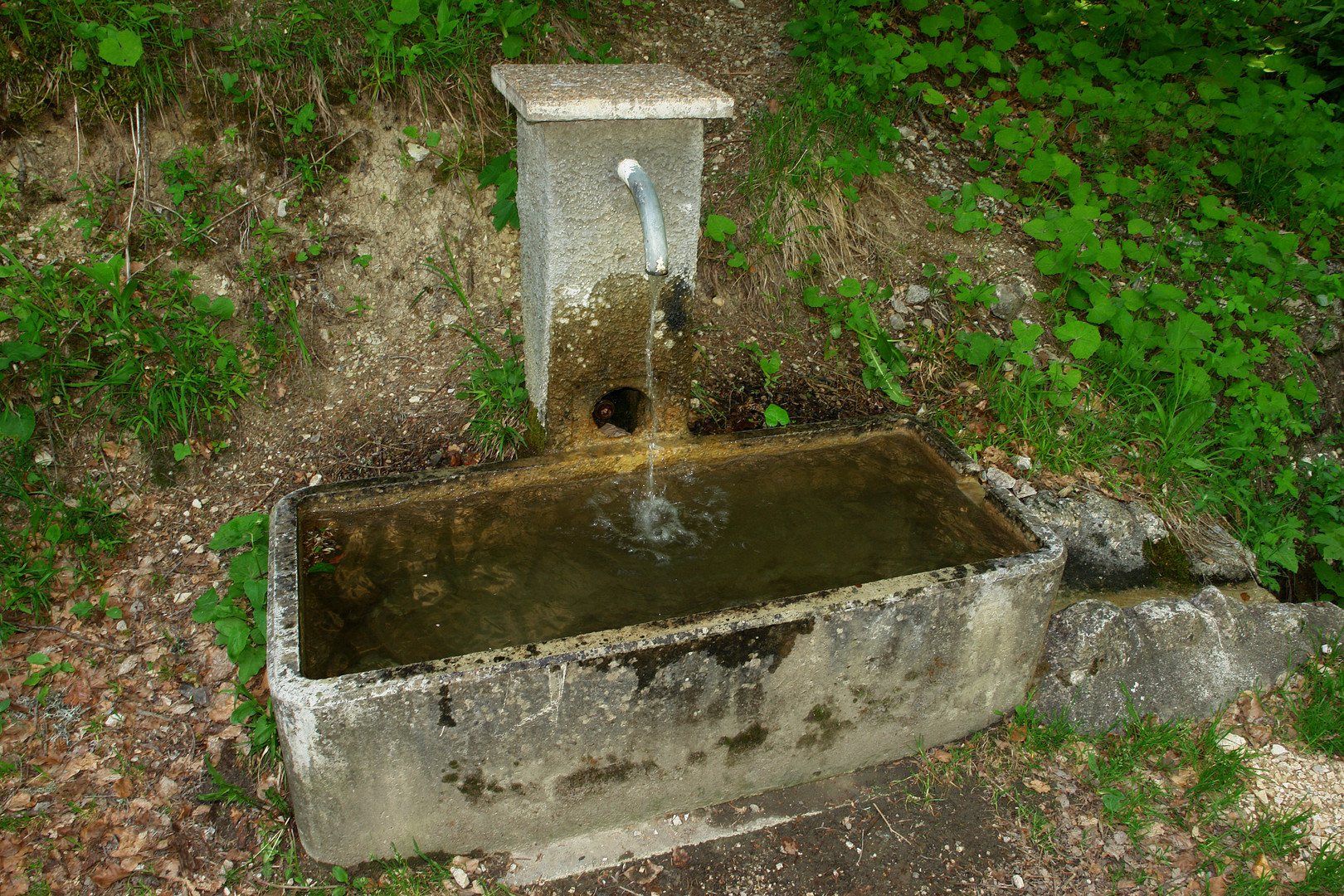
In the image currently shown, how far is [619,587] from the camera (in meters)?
2.37

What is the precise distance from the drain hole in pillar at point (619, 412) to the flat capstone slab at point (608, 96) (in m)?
0.96

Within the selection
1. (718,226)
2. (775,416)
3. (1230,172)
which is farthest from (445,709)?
(1230,172)

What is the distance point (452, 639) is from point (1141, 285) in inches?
140

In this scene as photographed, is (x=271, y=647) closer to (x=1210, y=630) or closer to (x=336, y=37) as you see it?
(x=336, y=37)

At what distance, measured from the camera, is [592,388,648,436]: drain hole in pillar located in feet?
9.48

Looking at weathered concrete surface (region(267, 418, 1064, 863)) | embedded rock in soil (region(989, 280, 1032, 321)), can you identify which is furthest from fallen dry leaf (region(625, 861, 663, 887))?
embedded rock in soil (region(989, 280, 1032, 321))

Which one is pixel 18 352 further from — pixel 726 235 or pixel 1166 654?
pixel 1166 654

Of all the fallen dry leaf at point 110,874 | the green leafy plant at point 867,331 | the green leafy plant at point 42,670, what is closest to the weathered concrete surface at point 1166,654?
the green leafy plant at point 867,331

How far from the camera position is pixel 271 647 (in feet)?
6.25

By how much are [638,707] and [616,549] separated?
593 mm

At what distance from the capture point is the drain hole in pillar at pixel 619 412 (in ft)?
9.48

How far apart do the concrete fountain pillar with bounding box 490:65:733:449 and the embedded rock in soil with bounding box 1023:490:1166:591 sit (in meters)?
1.52

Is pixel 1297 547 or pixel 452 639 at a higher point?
pixel 452 639

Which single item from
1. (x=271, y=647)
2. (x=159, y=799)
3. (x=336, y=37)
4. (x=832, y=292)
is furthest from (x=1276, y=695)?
(x=336, y=37)
